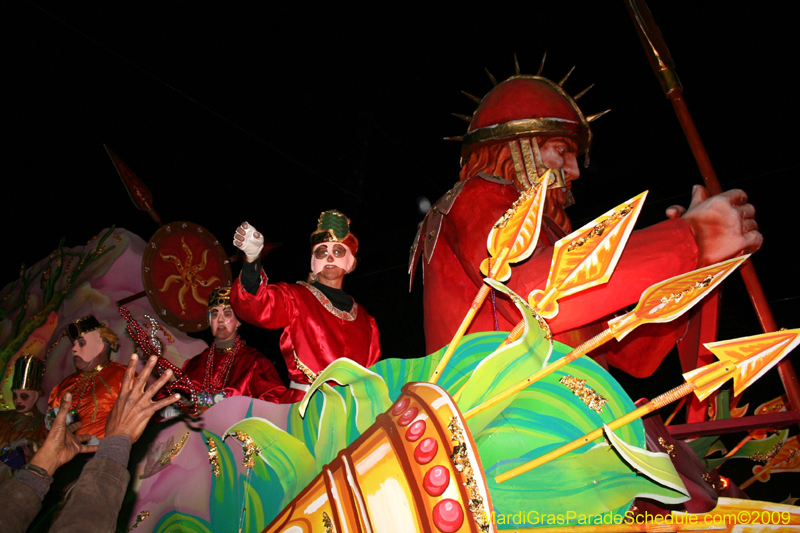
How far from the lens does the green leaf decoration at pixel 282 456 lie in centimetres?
121

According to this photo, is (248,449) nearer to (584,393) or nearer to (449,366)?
(449,366)

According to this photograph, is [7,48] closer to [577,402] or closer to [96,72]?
[96,72]

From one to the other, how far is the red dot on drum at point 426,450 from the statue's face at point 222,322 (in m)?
2.30

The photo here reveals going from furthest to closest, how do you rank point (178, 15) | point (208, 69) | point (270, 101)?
point (270, 101), point (208, 69), point (178, 15)

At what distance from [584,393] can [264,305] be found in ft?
4.22

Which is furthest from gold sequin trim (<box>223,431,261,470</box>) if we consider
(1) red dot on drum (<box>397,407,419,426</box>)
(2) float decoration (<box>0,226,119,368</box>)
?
(2) float decoration (<box>0,226,119,368</box>)

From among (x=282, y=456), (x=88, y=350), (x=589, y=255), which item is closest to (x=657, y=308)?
(x=589, y=255)

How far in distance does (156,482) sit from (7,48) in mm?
2325

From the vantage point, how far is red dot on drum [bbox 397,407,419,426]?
1106 mm

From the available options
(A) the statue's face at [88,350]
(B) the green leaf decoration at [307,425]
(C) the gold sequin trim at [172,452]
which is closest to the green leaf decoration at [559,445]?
(B) the green leaf decoration at [307,425]

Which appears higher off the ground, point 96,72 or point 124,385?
point 96,72

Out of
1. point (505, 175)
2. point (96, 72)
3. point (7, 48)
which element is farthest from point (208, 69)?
point (505, 175)

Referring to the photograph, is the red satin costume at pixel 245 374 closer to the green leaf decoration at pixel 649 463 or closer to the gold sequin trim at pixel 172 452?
the gold sequin trim at pixel 172 452

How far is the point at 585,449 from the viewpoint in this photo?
106 cm
